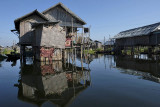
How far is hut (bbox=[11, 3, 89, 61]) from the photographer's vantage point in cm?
1578

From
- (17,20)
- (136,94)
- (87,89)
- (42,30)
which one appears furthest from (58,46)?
(136,94)

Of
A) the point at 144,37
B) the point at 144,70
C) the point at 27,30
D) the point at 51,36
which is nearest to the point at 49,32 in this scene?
the point at 51,36

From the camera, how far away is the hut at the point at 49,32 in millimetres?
15778

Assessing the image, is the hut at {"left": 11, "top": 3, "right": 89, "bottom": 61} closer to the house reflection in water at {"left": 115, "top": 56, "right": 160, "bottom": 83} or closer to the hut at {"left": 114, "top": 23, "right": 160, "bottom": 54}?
the house reflection in water at {"left": 115, "top": 56, "right": 160, "bottom": 83}

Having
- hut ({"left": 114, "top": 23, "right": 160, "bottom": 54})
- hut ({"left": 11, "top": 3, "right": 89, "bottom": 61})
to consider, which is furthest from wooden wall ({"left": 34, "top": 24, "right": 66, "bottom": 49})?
hut ({"left": 114, "top": 23, "right": 160, "bottom": 54})

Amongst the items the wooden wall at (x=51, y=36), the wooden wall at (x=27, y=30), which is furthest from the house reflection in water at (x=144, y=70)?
the wooden wall at (x=27, y=30)

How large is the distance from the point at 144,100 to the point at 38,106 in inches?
159

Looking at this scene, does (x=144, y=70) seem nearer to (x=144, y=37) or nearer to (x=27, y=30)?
(x=27, y=30)

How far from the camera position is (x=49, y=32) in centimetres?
1591

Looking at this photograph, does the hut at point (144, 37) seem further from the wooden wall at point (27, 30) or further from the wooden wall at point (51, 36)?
the wooden wall at point (27, 30)

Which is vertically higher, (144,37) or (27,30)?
(27,30)

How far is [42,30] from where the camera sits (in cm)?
1529

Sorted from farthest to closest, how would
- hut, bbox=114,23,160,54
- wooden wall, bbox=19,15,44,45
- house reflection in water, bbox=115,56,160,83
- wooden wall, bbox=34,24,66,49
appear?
hut, bbox=114,23,160,54 → wooden wall, bbox=19,15,44,45 → wooden wall, bbox=34,24,66,49 → house reflection in water, bbox=115,56,160,83

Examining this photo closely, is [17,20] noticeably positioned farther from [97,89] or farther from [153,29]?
[153,29]
